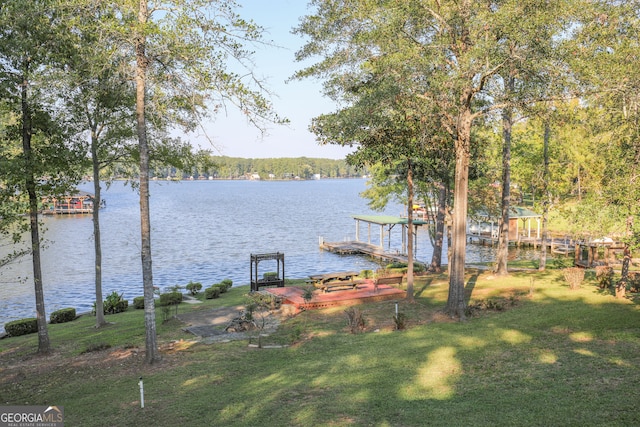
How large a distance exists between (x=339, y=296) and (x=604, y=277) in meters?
10.8

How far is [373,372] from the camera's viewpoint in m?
11.0

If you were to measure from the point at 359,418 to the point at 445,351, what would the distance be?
15.1ft

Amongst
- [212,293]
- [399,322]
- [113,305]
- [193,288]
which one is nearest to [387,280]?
[399,322]

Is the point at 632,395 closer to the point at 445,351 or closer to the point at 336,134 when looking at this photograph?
the point at 445,351

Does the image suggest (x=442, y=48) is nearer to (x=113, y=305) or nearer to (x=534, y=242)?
(x=113, y=305)

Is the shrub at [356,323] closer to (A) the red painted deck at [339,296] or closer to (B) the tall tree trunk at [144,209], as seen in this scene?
(A) the red painted deck at [339,296]

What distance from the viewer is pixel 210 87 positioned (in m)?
12.3

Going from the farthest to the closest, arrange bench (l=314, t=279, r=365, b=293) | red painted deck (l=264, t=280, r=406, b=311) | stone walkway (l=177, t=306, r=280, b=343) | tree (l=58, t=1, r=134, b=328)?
1. bench (l=314, t=279, r=365, b=293)
2. red painted deck (l=264, t=280, r=406, b=311)
3. stone walkway (l=177, t=306, r=280, b=343)
4. tree (l=58, t=1, r=134, b=328)

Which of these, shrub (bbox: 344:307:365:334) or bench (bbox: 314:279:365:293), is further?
bench (bbox: 314:279:365:293)

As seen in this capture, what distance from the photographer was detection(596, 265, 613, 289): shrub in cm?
1939

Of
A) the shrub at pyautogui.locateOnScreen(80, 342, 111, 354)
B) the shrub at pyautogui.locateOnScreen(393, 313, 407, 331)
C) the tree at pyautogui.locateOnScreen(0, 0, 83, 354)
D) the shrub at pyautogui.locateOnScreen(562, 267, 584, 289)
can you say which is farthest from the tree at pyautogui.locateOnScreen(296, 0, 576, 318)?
the shrub at pyautogui.locateOnScreen(80, 342, 111, 354)

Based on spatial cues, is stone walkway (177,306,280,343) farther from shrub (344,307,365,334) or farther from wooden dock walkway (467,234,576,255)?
wooden dock walkway (467,234,576,255)

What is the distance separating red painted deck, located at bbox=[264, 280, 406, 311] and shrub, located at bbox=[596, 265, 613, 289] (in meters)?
7.87

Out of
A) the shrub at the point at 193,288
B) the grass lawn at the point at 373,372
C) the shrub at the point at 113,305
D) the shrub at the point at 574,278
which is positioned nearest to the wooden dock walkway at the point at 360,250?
the shrub at the point at 193,288
